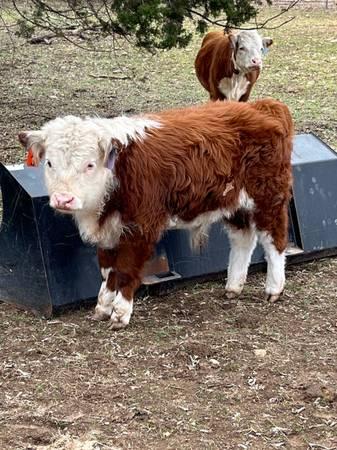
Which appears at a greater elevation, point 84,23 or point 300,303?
point 84,23

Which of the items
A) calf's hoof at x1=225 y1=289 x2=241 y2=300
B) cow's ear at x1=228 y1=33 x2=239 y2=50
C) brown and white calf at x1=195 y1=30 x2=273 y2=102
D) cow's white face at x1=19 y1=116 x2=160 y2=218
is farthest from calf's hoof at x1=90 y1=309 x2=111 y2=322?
cow's ear at x1=228 y1=33 x2=239 y2=50

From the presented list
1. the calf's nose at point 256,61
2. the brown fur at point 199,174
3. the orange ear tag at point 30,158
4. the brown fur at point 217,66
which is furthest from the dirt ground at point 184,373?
the brown fur at point 217,66

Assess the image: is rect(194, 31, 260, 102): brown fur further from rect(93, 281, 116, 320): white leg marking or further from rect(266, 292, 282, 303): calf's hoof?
rect(93, 281, 116, 320): white leg marking

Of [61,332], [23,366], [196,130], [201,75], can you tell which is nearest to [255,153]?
[196,130]

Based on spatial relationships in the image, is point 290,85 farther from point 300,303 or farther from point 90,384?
point 90,384

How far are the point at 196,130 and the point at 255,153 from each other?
41 centimetres

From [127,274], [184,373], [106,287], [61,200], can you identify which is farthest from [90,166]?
[184,373]

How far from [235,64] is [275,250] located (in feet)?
17.2

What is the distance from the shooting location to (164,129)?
16.3ft

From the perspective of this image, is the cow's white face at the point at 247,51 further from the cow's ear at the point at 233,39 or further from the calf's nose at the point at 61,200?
the calf's nose at the point at 61,200

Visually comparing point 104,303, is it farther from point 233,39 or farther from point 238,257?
point 233,39

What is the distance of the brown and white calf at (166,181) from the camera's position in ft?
14.9

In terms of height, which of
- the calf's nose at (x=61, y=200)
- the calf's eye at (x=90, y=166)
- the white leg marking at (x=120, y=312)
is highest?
the calf's eye at (x=90, y=166)

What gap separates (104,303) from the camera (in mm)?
5000
